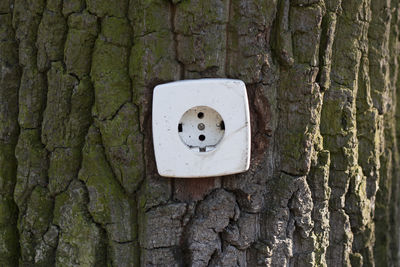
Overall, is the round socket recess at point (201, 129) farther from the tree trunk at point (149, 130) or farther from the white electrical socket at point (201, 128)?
the tree trunk at point (149, 130)

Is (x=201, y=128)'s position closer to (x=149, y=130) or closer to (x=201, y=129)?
(x=201, y=129)

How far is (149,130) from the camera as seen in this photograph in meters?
1.37

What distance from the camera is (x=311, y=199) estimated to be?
1500 mm

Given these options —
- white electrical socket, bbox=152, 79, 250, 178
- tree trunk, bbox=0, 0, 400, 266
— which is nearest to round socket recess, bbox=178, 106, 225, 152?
white electrical socket, bbox=152, 79, 250, 178

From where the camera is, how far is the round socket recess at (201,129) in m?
1.34

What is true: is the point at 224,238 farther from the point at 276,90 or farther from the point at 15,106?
the point at 15,106

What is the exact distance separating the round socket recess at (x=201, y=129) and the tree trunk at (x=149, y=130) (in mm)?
123

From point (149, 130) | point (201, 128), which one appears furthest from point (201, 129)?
point (149, 130)

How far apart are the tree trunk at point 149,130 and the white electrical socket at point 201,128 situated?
7 cm

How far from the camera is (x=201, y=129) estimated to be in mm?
1354

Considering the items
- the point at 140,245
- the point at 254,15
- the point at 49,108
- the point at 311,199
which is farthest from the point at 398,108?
the point at 49,108

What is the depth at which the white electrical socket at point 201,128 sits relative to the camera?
1300 mm

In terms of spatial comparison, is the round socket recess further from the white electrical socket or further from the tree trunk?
the tree trunk

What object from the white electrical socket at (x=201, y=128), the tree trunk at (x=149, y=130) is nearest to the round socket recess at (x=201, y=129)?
the white electrical socket at (x=201, y=128)
